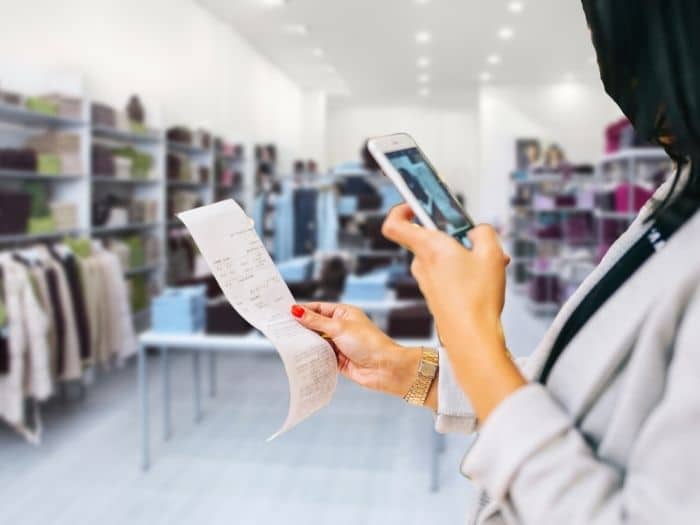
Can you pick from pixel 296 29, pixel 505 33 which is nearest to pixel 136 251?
pixel 296 29

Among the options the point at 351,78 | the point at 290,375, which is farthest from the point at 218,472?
the point at 351,78

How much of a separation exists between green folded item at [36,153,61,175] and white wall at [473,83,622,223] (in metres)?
9.16

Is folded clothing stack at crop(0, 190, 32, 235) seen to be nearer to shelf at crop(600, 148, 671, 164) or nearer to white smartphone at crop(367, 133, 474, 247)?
white smartphone at crop(367, 133, 474, 247)

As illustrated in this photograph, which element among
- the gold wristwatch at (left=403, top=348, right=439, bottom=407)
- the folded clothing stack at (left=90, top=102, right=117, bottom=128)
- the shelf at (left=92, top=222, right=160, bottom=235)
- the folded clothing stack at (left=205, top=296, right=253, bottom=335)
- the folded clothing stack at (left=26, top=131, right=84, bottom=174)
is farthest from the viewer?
the shelf at (left=92, top=222, right=160, bottom=235)

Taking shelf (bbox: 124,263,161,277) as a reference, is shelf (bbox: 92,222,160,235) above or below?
above

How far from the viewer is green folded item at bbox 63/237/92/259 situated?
165 inches

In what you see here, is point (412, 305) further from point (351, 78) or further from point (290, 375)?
point (351, 78)

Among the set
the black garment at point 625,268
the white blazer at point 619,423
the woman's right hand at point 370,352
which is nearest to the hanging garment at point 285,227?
the woman's right hand at point 370,352

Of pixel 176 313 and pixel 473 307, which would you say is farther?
pixel 176 313

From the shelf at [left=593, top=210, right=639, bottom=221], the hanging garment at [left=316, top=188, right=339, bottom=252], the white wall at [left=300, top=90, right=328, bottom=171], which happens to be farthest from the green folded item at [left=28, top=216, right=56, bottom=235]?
the white wall at [left=300, top=90, right=328, bottom=171]

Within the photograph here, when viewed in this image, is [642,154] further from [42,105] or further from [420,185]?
[420,185]

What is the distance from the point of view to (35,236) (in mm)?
4070

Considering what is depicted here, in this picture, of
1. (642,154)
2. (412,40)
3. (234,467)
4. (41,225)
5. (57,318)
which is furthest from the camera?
(412,40)

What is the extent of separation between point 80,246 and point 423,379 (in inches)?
149
